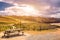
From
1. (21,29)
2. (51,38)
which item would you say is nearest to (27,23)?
(21,29)

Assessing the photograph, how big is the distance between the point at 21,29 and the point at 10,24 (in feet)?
0.77

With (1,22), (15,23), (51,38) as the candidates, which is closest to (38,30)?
(51,38)

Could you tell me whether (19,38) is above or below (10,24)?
below

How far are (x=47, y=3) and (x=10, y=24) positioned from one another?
2.94ft

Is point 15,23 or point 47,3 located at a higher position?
point 47,3

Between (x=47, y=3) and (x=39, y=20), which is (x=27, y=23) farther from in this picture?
(x=47, y=3)

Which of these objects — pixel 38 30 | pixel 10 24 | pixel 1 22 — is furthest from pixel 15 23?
pixel 38 30

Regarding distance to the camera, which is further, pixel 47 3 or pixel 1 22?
pixel 47 3

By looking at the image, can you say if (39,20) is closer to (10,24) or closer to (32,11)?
(32,11)

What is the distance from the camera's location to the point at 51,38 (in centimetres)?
283

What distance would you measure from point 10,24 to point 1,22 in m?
0.18

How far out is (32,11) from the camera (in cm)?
298

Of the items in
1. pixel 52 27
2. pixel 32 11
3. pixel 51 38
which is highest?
pixel 32 11

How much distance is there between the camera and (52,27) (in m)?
2.93
